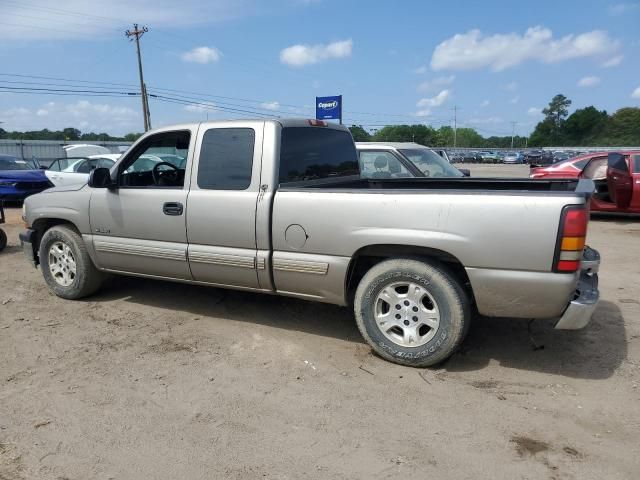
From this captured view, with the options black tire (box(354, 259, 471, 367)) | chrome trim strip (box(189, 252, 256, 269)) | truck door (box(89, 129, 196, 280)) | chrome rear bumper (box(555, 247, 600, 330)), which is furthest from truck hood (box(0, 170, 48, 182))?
chrome rear bumper (box(555, 247, 600, 330))

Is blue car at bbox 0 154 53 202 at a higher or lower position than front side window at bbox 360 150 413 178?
lower

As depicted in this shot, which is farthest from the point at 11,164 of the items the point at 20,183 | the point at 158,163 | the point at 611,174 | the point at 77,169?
the point at 611,174

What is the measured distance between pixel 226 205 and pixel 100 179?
1457 mm

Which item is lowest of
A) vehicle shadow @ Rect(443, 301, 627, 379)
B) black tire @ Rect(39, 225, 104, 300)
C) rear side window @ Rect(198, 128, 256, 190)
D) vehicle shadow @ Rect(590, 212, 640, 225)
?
vehicle shadow @ Rect(590, 212, 640, 225)

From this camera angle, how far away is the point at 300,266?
402cm

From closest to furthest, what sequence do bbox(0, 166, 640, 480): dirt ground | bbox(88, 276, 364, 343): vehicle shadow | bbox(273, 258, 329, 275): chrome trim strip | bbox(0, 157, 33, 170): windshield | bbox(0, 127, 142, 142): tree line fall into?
bbox(0, 166, 640, 480): dirt ground
bbox(273, 258, 329, 275): chrome trim strip
bbox(88, 276, 364, 343): vehicle shadow
bbox(0, 157, 33, 170): windshield
bbox(0, 127, 142, 142): tree line

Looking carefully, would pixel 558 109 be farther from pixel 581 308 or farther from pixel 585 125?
pixel 581 308

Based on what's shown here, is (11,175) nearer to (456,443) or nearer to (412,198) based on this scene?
(412,198)

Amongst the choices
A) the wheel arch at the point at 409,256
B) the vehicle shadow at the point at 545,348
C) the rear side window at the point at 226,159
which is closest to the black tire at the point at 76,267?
the rear side window at the point at 226,159

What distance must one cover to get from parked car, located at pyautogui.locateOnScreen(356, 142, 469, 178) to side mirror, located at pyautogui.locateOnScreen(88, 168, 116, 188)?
443cm

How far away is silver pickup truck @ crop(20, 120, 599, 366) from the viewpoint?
10.9 ft

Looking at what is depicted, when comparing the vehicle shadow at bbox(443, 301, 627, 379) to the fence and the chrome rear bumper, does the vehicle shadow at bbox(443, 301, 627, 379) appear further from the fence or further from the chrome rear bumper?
the fence

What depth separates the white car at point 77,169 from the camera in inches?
487

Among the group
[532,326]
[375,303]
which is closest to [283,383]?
[375,303]
